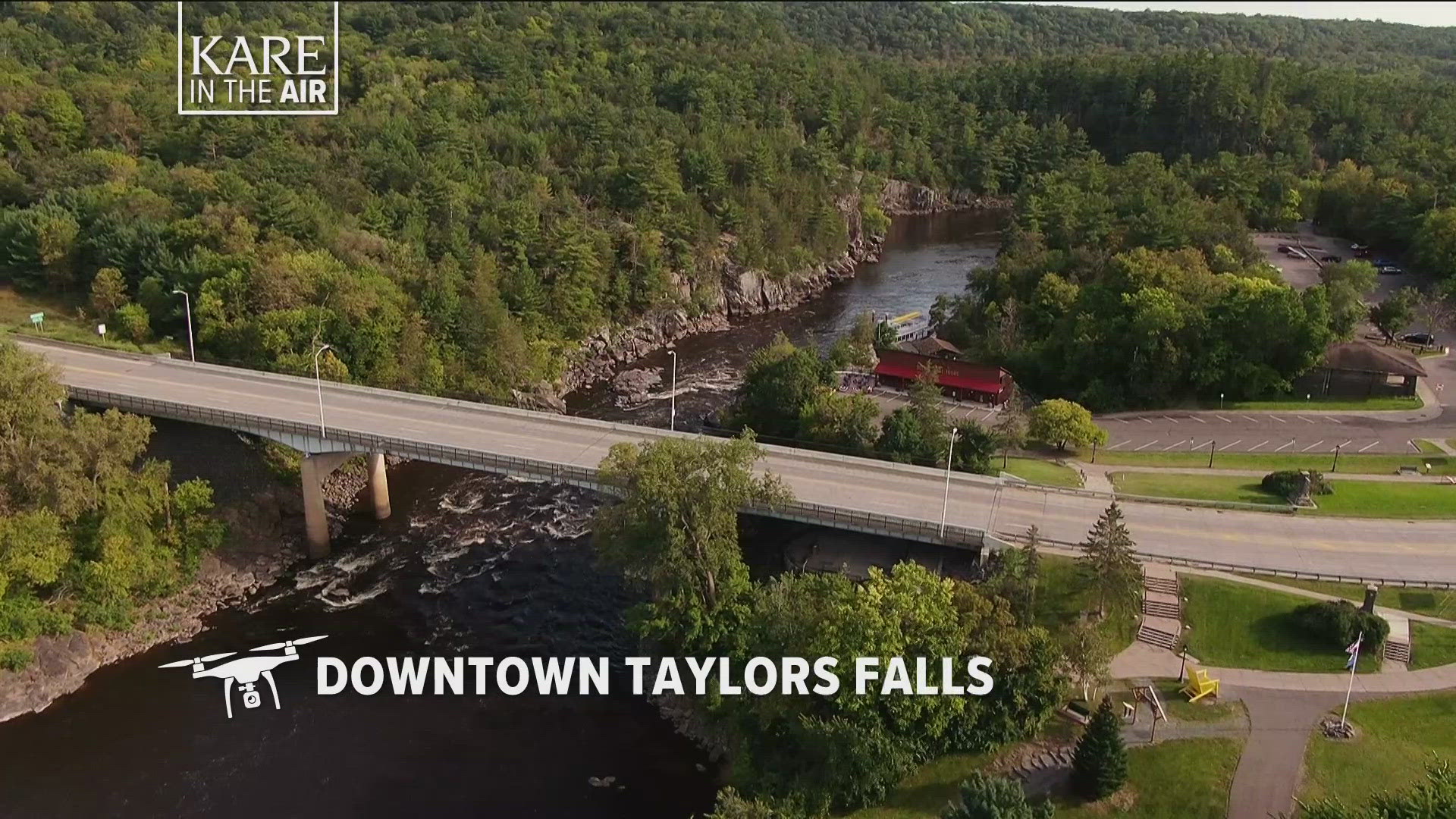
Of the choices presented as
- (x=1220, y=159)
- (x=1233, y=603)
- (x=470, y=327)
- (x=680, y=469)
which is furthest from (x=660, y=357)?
(x=1220, y=159)

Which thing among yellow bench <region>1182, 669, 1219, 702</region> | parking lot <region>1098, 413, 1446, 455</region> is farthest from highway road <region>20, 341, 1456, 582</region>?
parking lot <region>1098, 413, 1446, 455</region>

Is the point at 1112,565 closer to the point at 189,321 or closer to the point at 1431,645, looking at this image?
the point at 1431,645

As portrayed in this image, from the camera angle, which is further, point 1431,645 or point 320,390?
point 320,390

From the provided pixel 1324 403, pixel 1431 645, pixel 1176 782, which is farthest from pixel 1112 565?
pixel 1324 403

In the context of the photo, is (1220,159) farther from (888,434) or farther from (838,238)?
(888,434)

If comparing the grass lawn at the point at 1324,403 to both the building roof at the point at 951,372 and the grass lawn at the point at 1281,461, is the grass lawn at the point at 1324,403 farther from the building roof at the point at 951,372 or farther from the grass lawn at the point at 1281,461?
the building roof at the point at 951,372

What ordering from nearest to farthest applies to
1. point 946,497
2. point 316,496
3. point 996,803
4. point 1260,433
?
1. point 996,803
2. point 946,497
3. point 316,496
4. point 1260,433

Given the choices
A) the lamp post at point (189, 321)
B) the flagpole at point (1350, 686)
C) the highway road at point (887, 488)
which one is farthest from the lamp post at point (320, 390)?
the flagpole at point (1350, 686)
